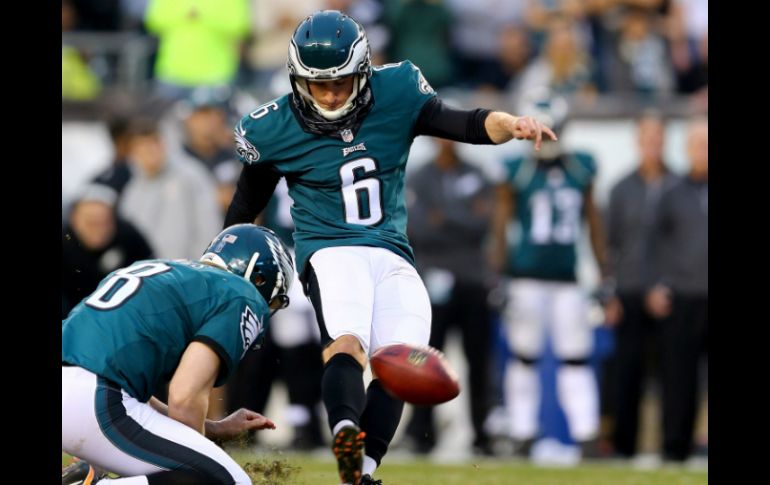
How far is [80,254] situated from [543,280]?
11.6 ft

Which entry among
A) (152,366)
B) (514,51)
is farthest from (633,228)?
(152,366)

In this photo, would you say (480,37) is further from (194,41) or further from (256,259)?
(256,259)

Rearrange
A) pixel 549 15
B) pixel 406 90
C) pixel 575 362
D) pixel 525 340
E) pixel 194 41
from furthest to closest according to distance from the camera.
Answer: pixel 549 15
pixel 194 41
pixel 525 340
pixel 575 362
pixel 406 90

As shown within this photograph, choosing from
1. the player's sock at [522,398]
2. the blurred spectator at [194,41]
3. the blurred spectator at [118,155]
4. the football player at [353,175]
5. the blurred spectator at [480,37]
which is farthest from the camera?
the blurred spectator at [480,37]

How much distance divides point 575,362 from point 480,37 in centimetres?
387

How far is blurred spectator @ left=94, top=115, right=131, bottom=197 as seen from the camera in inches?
450

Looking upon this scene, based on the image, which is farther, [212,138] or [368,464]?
[212,138]

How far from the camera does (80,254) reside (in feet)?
34.4

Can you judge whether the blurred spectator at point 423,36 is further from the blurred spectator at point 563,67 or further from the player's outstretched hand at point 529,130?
the player's outstretched hand at point 529,130

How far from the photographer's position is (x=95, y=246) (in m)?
10.4

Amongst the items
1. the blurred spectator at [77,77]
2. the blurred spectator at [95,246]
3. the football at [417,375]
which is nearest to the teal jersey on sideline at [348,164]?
the football at [417,375]

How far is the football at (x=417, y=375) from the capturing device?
18.7 ft

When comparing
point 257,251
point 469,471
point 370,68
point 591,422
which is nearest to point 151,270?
point 257,251

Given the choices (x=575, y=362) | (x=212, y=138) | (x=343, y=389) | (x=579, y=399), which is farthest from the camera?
(x=212, y=138)
